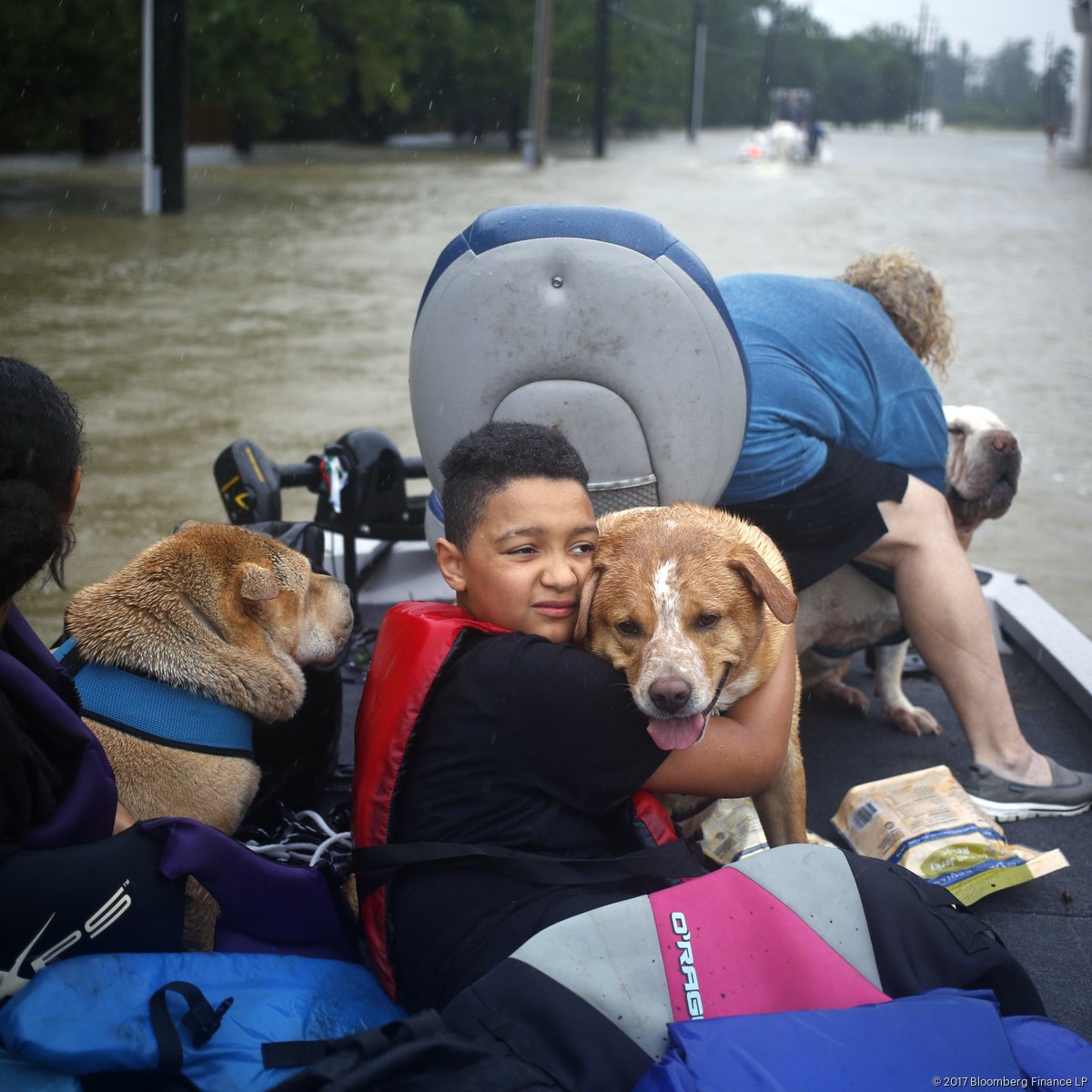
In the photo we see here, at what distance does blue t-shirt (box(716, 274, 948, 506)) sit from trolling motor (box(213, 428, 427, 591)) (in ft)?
5.44

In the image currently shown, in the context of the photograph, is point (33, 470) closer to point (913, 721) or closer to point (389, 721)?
point (389, 721)

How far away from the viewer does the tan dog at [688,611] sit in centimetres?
261

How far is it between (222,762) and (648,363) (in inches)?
62.9

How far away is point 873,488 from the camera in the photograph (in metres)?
3.82

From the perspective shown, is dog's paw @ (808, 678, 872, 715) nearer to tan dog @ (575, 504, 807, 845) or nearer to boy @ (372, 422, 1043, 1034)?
tan dog @ (575, 504, 807, 845)

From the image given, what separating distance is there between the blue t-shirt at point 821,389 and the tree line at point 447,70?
855 inches

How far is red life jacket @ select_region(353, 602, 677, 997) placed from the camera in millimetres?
2354

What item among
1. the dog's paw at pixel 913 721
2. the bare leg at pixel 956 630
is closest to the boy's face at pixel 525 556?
the bare leg at pixel 956 630

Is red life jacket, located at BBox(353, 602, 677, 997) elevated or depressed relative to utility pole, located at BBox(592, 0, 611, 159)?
depressed

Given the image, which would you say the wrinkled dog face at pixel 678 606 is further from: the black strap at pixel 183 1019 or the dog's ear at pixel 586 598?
the black strap at pixel 183 1019

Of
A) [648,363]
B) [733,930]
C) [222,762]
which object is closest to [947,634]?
[648,363]

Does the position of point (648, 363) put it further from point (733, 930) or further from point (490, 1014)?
point (490, 1014)

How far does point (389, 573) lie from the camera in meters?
5.76
